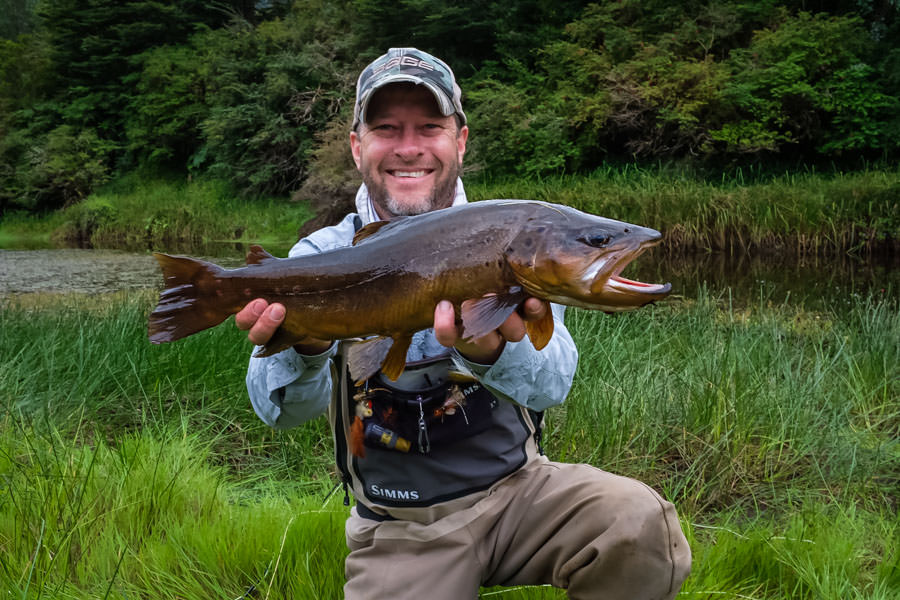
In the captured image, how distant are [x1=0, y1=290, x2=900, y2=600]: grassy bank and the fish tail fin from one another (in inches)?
27.5

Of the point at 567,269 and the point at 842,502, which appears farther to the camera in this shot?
the point at 842,502

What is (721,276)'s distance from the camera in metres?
11.4

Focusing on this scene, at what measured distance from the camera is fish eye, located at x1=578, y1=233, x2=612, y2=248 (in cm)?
173

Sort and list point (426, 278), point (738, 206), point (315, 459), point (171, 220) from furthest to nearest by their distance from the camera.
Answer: point (171, 220) → point (738, 206) → point (315, 459) → point (426, 278)

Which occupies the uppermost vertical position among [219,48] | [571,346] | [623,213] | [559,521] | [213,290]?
[219,48]

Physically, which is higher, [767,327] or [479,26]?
[479,26]

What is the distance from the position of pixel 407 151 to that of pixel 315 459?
2.04m

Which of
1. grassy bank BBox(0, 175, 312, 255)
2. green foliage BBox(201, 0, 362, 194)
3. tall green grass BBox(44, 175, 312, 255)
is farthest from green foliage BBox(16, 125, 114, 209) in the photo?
green foliage BBox(201, 0, 362, 194)

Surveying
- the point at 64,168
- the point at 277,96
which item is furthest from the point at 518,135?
the point at 64,168

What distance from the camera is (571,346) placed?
7.97 ft

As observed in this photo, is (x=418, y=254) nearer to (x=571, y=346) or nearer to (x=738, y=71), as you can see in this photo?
(x=571, y=346)

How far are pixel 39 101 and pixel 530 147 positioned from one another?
2582cm

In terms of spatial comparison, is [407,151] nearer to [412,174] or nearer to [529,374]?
[412,174]

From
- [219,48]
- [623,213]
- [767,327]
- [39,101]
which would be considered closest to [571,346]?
[767,327]
